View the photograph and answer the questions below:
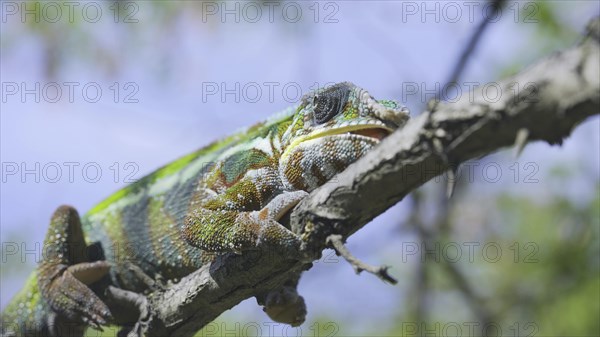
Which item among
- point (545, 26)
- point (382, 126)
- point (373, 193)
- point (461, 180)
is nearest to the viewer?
point (373, 193)

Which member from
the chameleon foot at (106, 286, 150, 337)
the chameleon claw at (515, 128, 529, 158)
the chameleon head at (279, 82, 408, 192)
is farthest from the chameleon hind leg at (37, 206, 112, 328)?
the chameleon claw at (515, 128, 529, 158)

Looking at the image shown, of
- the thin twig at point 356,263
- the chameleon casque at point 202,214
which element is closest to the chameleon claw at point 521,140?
the thin twig at point 356,263

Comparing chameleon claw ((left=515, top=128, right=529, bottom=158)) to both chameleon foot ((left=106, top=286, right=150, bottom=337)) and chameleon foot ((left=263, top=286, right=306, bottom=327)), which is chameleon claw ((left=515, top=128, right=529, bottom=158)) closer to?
chameleon foot ((left=263, top=286, right=306, bottom=327))

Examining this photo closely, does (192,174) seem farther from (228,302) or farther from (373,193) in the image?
(373,193)

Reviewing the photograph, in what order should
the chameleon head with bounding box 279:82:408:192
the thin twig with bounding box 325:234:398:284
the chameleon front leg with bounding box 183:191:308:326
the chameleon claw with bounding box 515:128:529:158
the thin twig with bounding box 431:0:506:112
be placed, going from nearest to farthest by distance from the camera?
1. the chameleon claw with bounding box 515:128:529:158
2. the thin twig with bounding box 325:234:398:284
3. the chameleon front leg with bounding box 183:191:308:326
4. the chameleon head with bounding box 279:82:408:192
5. the thin twig with bounding box 431:0:506:112

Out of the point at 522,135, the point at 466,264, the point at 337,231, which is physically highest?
the point at 522,135

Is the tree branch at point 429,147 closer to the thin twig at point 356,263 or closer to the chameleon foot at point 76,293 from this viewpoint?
the thin twig at point 356,263

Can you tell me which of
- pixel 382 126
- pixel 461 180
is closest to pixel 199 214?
pixel 382 126
